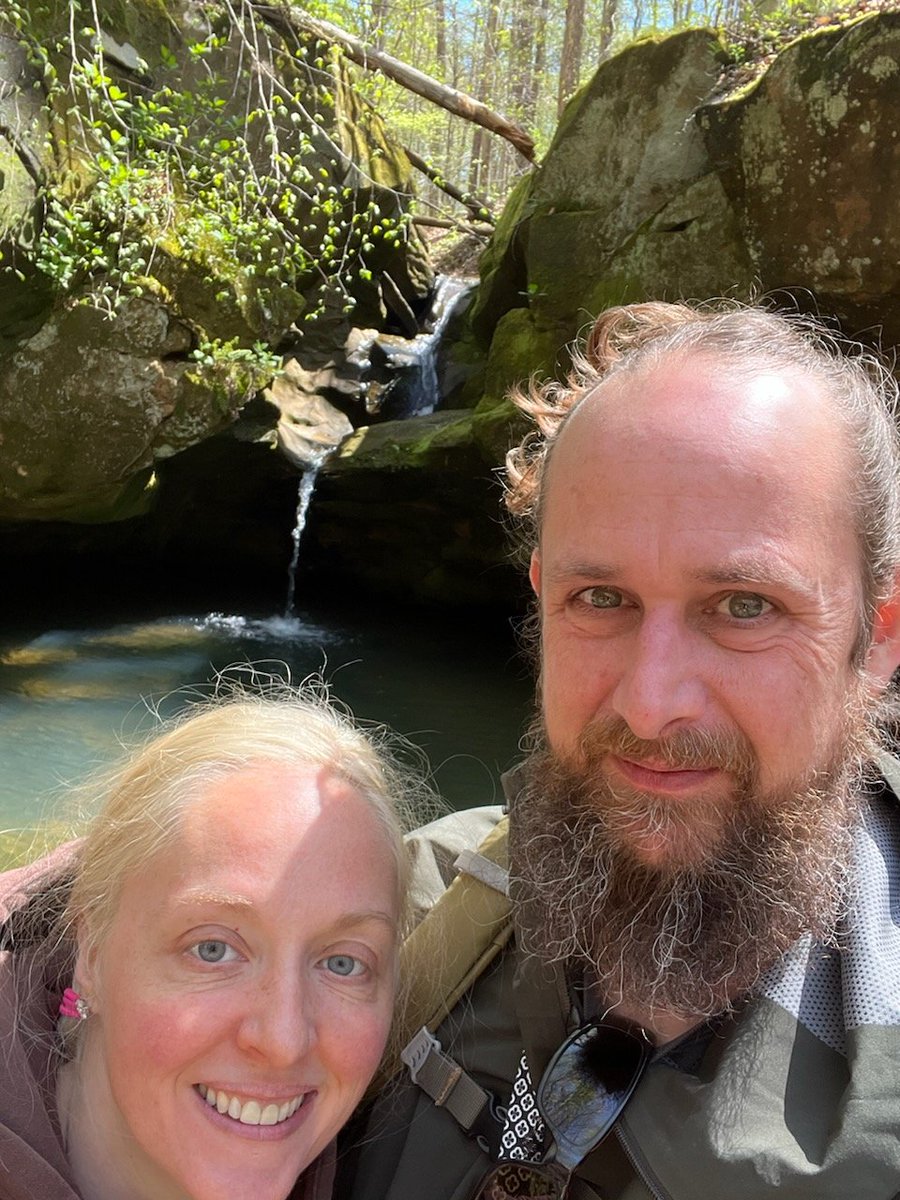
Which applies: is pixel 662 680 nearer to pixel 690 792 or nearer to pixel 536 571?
pixel 690 792

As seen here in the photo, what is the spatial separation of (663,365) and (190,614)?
9010mm

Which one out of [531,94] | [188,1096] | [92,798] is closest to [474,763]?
[92,798]

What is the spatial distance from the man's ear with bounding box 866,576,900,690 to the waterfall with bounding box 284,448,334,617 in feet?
Result: 28.2

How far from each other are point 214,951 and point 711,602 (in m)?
0.91

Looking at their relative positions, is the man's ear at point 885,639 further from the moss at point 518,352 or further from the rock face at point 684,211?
the moss at point 518,352

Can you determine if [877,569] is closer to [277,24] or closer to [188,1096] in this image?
[188,1096]

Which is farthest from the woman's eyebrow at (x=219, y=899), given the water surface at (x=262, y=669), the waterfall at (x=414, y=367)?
the waterfall at (x=414, y=367)

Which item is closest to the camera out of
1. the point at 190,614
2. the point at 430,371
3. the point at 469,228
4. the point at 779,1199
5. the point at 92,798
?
the point at 779,1199

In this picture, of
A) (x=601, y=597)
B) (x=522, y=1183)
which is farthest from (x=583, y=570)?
→ (x=522, y=1183)

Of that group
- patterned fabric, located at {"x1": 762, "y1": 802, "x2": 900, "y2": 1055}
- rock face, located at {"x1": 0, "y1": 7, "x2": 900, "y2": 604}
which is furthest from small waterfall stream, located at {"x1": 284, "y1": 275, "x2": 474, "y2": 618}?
patterned fabric, located at {"x1": 762, "y1": 802, "x2": 900, "y2": 1055}

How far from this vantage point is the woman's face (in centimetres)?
144

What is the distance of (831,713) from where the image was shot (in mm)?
1671

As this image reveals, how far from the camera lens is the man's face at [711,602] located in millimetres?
1585

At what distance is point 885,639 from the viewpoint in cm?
180
